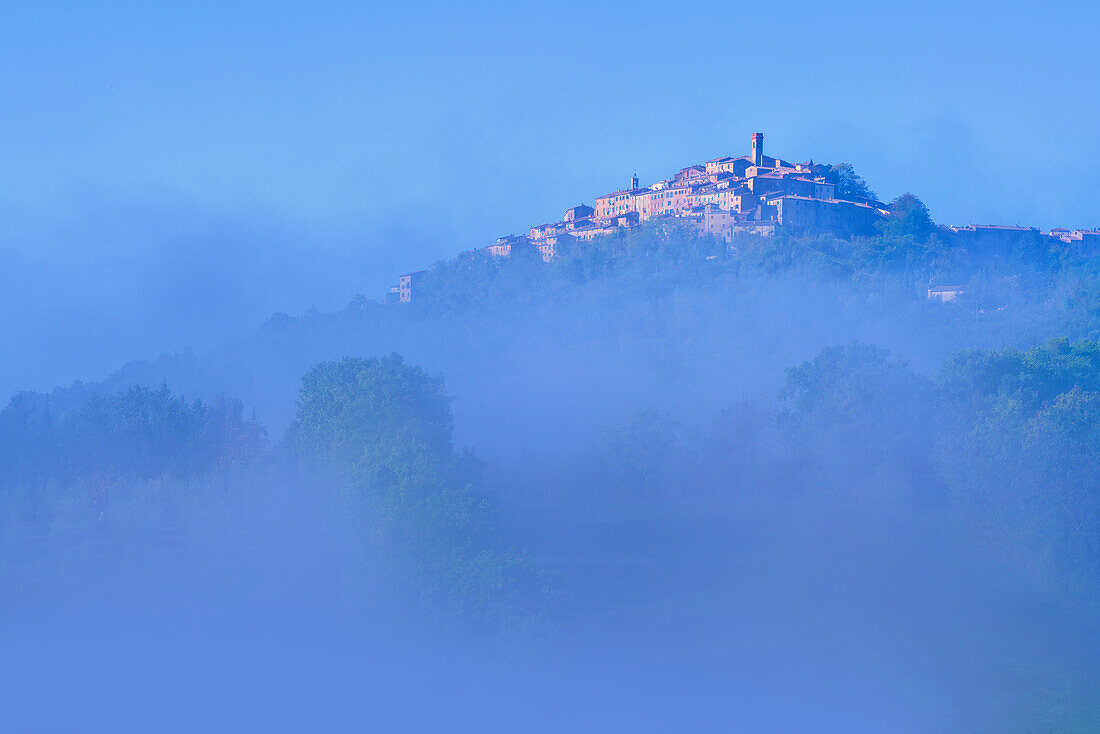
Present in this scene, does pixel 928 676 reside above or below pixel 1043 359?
below

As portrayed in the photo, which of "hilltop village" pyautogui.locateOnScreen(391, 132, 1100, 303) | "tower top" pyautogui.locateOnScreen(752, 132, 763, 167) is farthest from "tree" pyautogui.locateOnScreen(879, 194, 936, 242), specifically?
"tower top" pyautogui.locateOnScreen(752, 132, 763, 167)

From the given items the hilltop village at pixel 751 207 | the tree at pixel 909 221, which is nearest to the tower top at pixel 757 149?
the hilltop village at pixel 751 207

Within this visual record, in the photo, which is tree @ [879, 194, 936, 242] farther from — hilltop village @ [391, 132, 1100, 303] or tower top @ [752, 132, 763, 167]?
tower top @ [752, 132, 763, 167]

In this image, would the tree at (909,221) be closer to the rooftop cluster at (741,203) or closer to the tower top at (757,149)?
the rooftop cluster at (741,203)

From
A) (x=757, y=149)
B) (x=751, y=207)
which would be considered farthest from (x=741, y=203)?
(x=757, y=149)

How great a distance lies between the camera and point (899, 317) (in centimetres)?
7138

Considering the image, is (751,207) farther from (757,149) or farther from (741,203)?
(757,149)

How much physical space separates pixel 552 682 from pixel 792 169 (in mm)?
68759

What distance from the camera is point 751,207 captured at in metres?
83.2

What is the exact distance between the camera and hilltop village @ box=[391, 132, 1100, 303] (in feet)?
272

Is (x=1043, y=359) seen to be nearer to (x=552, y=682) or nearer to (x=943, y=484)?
(x=943, y=484)

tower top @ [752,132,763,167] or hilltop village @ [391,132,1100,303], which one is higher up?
tower top @ [752,132,763,167]

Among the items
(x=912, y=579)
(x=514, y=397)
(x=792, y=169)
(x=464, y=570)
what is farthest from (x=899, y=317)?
(x=464, y=570)

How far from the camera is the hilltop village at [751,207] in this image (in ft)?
272
